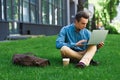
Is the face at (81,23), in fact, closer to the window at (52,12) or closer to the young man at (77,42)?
the young man at (77,42)

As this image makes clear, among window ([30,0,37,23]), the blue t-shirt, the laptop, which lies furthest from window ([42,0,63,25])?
the laptop

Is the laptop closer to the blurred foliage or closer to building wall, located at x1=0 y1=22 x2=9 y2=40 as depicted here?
building wall, located at x1=0 y1=22 x2=9 y2=40

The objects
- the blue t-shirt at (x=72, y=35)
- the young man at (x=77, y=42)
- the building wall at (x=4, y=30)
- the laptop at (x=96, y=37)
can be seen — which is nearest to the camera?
the laptop at (x=96, y=37)

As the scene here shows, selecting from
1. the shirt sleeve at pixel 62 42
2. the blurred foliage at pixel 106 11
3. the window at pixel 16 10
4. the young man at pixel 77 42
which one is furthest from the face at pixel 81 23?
the blurred foliage at pixel 106 11

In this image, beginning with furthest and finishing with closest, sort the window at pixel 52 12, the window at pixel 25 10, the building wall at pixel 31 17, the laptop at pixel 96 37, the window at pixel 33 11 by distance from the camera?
the window at pixel 52 12 < the window at pixel 33 11 < the window at pixel 25 10 < the building wall at pixel 31 17 < the laptop at pixel 96 37

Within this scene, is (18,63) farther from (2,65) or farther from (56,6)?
(56,6)

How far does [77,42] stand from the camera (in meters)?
8.90

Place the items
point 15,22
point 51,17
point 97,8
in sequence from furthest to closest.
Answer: point 97,8 → point 51,17 → point 15,22

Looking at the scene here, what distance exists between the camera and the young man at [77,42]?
8625 millimetres

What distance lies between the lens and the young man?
28.3ft

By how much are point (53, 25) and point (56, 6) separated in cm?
308

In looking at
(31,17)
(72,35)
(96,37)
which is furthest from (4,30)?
(96,37)

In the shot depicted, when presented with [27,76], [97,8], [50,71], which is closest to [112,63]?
[50,71]

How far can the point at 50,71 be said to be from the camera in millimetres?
7797
